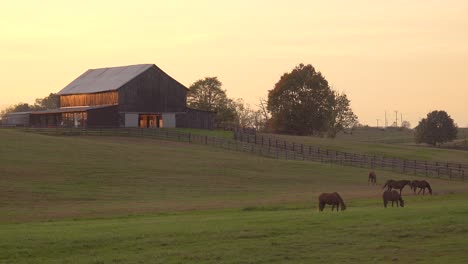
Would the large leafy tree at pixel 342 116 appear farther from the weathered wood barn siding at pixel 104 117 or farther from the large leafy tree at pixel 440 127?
the weathered wood barn siding at pixel 104 117

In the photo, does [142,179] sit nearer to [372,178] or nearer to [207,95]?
[372,178]

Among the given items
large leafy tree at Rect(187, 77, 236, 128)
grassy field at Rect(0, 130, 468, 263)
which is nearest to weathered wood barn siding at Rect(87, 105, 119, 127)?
grassy field at Rect(0, 130, 468, 263)

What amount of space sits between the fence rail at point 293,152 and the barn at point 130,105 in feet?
23.1

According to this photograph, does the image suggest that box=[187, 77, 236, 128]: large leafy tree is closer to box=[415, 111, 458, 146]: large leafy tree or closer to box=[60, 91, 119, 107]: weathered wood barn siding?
box=[60, 91, 119, 107]: weathered wood barn siding

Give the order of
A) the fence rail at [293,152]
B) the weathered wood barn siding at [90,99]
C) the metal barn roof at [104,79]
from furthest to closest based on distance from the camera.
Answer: the metal barn roof at [104,79]
the weathered wood barn siding at [90,99]
the fence rail at [293,152]

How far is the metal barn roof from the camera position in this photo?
95.4 meters

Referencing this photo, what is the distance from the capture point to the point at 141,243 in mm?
19859

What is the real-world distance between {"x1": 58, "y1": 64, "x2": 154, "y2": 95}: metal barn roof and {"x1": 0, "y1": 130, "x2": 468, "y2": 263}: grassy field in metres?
24.5

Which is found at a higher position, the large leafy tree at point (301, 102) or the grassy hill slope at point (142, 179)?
the large leafy tree at point (301, 102)

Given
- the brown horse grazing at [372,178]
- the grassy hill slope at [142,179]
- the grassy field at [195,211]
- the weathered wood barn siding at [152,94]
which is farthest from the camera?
the weathered wood barn siding at [152,94]

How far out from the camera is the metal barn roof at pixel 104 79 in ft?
313

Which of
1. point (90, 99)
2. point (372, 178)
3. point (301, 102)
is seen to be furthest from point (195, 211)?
point (301, 102)

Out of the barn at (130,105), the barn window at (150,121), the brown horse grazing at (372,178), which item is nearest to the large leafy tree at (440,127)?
the barn at (130,105)

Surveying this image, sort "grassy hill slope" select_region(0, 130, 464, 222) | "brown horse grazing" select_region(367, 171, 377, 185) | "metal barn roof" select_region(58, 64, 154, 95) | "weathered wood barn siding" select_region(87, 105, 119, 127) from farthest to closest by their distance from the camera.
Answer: "metal barn roof" select_region(58, 64, 154, 95), "weathered wood barn siding" select_region(87, 105, 119, 127), "brown horse grazing" select_region(367, 171, 377, 185), "grassy hill slope" select_region(0, 130, 464, 222)
